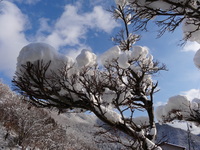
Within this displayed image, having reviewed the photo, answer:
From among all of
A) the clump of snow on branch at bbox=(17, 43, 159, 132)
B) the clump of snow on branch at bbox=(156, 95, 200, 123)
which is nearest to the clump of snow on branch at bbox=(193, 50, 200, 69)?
the clump of snow on branch at bbox=(17, 43, 159, 132)

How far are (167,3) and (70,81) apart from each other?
101 inches

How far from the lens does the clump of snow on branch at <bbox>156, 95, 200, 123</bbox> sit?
577 cm

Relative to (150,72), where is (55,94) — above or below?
below

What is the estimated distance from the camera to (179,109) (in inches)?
232

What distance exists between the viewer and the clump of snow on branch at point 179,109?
5.77 meters

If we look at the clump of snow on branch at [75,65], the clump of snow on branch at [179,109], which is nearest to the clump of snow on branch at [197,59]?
the clump of snow on branch at [75,65]

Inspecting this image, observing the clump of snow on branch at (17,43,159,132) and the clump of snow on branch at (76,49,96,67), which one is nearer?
the clump of snow on branch at (17,43,159,132)

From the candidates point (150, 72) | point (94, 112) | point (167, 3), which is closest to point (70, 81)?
point (94, 112)

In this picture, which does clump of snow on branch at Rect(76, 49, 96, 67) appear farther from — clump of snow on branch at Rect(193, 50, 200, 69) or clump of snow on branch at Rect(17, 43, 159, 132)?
clump of snow on branch at Rect(193, 50, 200, 69)

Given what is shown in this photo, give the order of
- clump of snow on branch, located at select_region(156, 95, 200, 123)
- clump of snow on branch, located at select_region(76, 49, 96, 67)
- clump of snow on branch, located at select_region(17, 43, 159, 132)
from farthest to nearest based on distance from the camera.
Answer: clump of snow on branch, located at select_region(156, 95, 200, 123)
clump of snow on branch, located at select_region(76, 49, 96, 67)
clump of snow on branch, located at select_region(17, 43, 159, 132)

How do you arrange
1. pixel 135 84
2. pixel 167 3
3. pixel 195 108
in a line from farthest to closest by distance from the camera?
pixel 135 84, pixel 195 108, pixel 167 3

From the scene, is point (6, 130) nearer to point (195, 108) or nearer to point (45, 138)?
point (45, 138)

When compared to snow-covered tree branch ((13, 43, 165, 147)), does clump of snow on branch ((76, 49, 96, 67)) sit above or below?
above

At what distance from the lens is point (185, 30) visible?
3.96m
